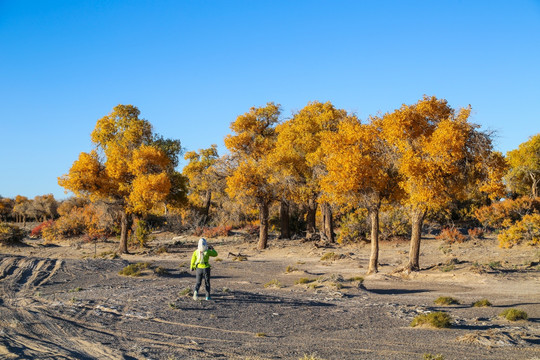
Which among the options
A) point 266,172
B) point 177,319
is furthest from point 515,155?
point 177,319

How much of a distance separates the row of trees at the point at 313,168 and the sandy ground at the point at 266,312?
3.67 m

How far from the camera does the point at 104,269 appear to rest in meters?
22.7

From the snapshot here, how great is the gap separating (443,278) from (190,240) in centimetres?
2550

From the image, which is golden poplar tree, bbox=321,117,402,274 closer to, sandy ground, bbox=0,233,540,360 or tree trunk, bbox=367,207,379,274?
tree trunk, bbox=367,207,379,274

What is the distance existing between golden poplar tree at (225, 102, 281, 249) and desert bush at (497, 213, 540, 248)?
1451 centimetres

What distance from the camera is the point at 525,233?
26.0 metres

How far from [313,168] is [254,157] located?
6283mm

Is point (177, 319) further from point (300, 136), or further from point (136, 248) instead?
point (136, 248)

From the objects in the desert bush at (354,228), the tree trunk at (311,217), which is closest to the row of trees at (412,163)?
the desert bush at (354,228)

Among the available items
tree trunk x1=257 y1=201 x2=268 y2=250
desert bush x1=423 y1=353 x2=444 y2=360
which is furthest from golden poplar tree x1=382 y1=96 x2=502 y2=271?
tree trunk x1=257 y1=201 x2=268 y2=250

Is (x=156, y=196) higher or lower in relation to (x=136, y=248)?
higher

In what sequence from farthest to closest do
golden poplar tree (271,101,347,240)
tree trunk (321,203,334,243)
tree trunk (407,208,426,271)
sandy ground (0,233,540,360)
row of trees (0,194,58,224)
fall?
row of trees (0,194,58,224)
tree trunk (321,203,334,243)
golden poplar tree (271,101,347,240)
tree trunk (407,208,426,271)
sandy ground (0,233,540,360)

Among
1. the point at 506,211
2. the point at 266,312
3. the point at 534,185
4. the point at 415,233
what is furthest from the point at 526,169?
the point at 266,312

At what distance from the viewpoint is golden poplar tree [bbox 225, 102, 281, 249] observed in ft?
102
